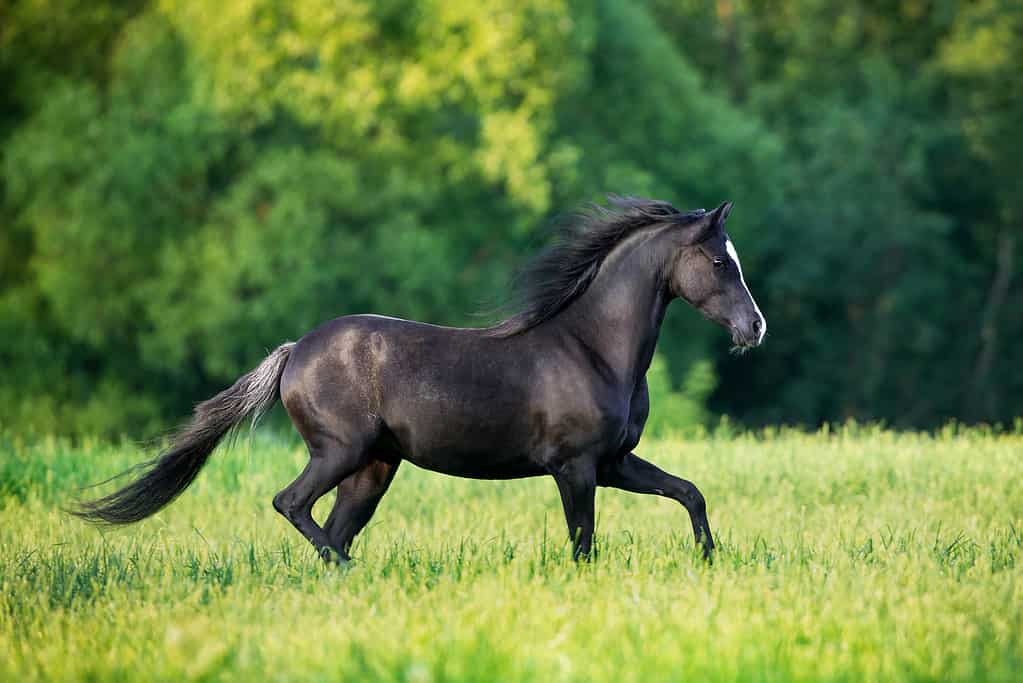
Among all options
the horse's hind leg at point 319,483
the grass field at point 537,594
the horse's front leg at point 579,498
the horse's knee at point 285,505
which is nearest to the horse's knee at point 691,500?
the grass field at point 537,594

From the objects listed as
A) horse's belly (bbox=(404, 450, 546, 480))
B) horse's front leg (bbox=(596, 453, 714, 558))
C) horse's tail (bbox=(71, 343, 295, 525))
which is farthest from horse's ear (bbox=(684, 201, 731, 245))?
horse's tail (bbox=(71, 343, 295, 525))

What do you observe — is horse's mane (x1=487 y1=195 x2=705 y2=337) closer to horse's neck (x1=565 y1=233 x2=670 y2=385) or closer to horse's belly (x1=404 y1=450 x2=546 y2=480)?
horse's neck (x1=565 y1=233 x2=670 y2=385)

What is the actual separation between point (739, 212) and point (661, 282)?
23.4 metres

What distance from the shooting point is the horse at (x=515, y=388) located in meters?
7.36

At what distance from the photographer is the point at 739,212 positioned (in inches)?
1206

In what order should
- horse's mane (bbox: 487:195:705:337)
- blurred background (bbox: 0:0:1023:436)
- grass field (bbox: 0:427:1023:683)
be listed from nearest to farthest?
1. grass field (bbox: 0:427:1023:683)
2. horse's mane (bbox: 487:195:705:337)
3. blurred background (bbox: 0:0:1023:436)

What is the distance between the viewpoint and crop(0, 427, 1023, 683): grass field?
205 inches

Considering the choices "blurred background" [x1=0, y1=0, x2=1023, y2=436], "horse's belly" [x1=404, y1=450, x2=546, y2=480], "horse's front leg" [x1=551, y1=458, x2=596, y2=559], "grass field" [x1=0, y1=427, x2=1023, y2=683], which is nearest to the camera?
"grass field" [x1=0, y1=427, x2=1023, y2=683]

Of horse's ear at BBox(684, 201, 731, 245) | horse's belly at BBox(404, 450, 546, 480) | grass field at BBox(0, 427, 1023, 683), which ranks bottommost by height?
grass field at BBox(0, 427, 1023, 683)

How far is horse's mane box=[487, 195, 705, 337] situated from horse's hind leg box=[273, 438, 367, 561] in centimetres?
103

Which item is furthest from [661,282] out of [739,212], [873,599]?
[739,212]

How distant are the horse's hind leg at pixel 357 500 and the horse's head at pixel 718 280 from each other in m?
1.93

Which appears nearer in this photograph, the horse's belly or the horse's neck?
the horse's belly

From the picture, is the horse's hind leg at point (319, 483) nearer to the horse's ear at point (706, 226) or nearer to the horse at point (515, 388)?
the horse at point (515, 388)
